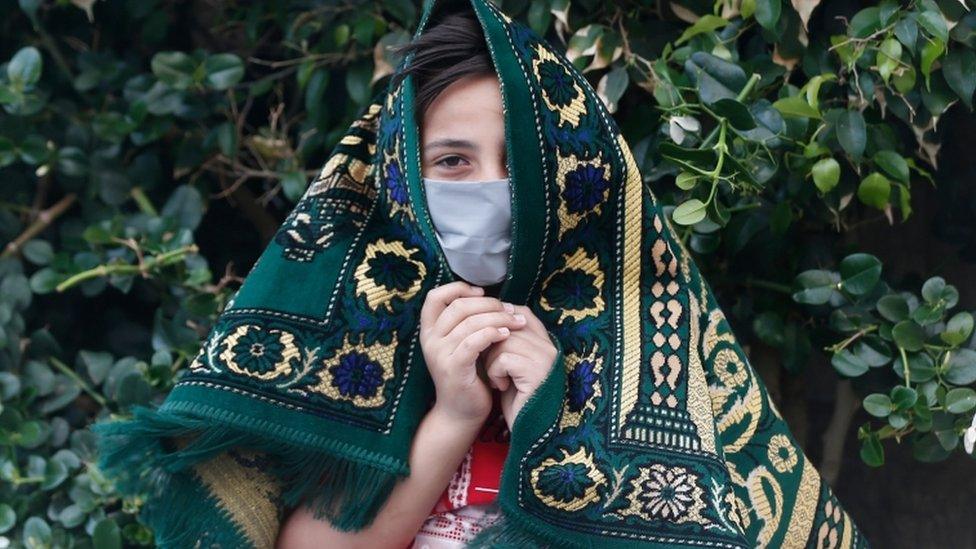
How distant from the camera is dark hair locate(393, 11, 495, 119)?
5.74ft

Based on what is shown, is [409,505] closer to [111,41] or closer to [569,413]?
[569,413]

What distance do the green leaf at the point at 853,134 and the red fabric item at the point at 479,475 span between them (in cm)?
67

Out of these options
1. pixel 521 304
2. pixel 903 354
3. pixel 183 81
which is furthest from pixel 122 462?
pixel 903 354

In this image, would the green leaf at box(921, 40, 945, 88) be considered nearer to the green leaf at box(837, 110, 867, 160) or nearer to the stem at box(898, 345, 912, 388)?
the green leaf at box(837, 110, 867, 160)

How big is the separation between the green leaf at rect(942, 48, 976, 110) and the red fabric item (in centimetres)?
84

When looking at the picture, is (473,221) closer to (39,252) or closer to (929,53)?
(929,53)

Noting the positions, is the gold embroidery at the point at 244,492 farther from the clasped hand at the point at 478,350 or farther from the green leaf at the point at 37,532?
the green leaf at the point at 37,532

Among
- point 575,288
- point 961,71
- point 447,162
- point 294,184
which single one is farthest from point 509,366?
point 294,184

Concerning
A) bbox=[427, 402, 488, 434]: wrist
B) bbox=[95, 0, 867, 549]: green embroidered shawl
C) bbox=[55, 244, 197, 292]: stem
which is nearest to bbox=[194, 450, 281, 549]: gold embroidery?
bbox=[95, 0, 867, 549]: green embroidered shawl

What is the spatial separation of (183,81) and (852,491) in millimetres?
1532

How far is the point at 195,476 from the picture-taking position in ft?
6.09

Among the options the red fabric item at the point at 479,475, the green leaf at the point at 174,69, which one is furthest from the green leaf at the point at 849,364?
the green leaf at the point at 174,69

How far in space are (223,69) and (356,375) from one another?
0.95 metres

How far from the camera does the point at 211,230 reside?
2.89 meters
